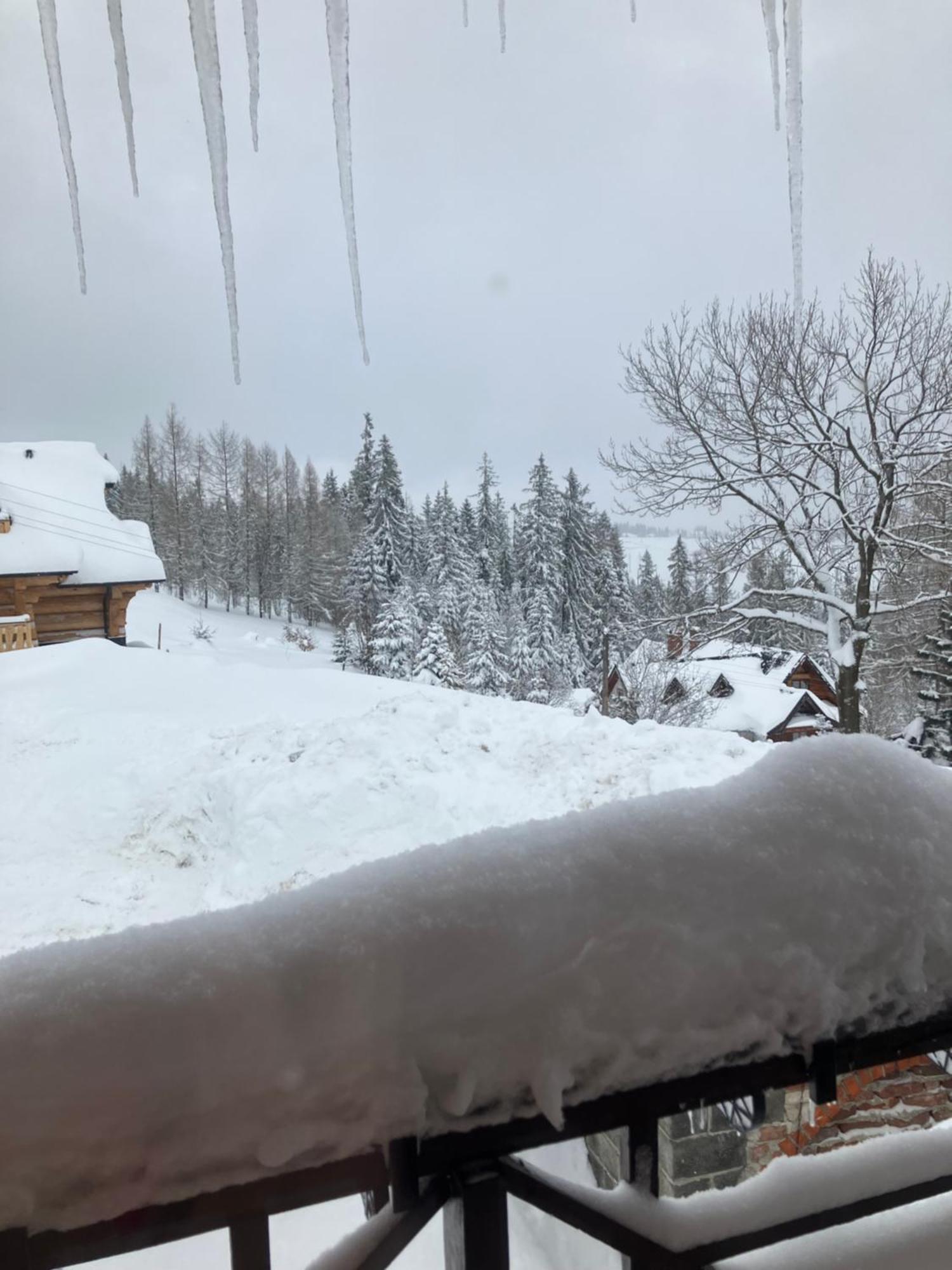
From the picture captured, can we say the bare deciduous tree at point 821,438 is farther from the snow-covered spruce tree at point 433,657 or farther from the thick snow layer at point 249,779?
the snow-covered spruce tree at point 433,657

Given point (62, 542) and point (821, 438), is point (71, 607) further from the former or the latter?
point (821, 438)

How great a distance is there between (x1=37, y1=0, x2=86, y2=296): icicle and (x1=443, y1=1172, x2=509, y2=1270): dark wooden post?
1.15 m

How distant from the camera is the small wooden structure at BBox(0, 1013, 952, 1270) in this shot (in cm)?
19

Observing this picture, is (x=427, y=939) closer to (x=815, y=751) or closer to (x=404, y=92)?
(x=815, y=751)

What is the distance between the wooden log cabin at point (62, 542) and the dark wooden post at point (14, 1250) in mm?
3858

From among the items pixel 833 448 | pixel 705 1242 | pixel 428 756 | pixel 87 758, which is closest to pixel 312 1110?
pixel 705 1242

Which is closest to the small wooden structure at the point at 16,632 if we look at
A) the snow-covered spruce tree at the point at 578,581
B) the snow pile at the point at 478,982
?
the snow-covered spruce tree at the point at 578,581

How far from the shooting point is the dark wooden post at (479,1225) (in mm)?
237

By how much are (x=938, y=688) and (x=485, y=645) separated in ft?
9.85

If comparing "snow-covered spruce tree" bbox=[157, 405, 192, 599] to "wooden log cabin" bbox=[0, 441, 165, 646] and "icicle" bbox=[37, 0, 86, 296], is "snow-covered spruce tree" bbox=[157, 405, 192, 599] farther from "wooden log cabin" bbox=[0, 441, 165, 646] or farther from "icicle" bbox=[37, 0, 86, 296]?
"icicle" bbox=[37, 0, 86, 296]

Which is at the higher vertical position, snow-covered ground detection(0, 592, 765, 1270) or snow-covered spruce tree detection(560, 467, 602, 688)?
snow-covered spruce tree detection(560, 467, 602, 688)

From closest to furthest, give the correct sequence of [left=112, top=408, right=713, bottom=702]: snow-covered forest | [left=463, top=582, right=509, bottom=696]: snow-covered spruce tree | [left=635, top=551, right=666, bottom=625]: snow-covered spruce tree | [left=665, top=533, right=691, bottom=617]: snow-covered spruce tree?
[left=665, top=533, right=691, bottom=617]: snow-covered spruce tree → [left=635, top=551, right=666, bottom=625]: snow-covered spruce tree → [left=112, top=408, right=713, bottom=702]: snow-covered forest → [left=463, top=582, right=509, bottom=696]: snow-covered spruce tree

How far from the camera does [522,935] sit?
0.76 feet

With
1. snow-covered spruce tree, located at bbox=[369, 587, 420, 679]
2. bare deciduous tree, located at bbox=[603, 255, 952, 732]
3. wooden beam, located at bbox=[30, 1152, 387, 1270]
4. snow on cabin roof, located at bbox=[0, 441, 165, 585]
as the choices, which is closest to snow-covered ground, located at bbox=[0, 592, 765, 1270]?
snow on cabin roof, located at bbox=[0, 441, 165, 585]
